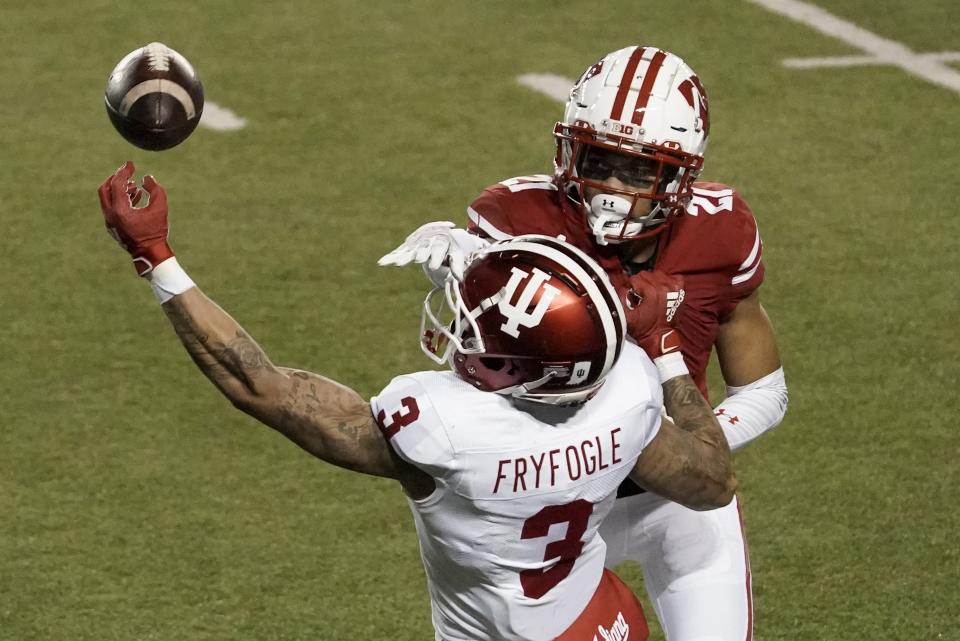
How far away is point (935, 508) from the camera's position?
529 cm

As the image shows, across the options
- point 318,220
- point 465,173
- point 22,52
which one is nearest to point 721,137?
point 465,173

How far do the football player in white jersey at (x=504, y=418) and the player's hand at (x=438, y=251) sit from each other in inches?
2.4

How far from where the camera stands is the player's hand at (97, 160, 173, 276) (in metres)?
3.12

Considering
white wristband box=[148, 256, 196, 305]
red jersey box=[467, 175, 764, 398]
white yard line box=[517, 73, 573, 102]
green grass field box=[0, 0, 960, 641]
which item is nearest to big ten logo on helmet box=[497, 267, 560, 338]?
white wristband box=[148, 256, 196, 305]

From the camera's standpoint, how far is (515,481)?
3098mm

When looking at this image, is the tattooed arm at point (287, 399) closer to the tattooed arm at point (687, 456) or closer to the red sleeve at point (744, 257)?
the tattooed arm at point (687, 456)

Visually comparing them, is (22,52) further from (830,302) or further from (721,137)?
(830,302)

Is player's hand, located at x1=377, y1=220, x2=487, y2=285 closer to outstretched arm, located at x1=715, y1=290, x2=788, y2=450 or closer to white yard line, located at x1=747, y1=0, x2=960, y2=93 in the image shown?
outstretched arm, located at x1=715, y1=290, x2=788, y2=450

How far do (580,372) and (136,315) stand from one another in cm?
375

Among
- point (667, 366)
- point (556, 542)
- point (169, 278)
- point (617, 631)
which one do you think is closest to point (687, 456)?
point (667, 366)

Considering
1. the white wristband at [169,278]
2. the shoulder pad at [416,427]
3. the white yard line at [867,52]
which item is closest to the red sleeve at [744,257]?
the shoulder pad at [416,427]

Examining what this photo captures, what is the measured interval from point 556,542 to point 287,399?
0.61 meters

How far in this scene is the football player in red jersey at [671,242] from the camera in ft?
12.2

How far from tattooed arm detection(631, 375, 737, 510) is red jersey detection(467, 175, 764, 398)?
42 cm
